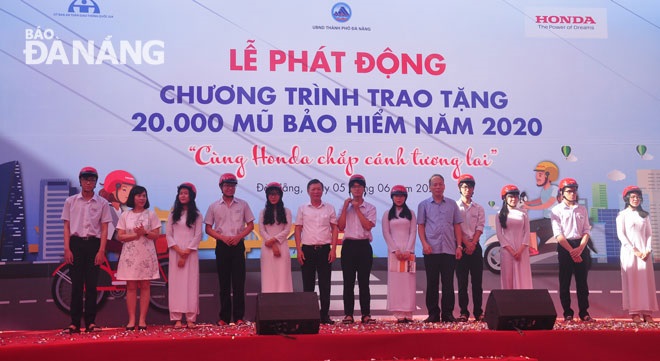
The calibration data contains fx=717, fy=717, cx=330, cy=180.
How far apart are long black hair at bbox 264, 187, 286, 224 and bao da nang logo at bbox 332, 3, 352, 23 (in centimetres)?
161

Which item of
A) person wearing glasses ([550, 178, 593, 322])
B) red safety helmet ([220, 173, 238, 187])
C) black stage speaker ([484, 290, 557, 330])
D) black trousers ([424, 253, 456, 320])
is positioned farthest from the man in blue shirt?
red safety helmet ([220, 173, 238, 187])

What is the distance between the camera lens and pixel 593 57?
20.7 ft

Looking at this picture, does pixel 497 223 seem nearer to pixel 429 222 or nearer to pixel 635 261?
pixel 429 222

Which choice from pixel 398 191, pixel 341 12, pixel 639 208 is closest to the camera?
pixel 398 191

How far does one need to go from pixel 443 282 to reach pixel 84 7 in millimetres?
3597

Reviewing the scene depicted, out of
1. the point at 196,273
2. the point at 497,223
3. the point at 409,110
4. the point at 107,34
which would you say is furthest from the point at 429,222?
the point at 107,34

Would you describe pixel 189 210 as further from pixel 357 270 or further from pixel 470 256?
pixel 470 256

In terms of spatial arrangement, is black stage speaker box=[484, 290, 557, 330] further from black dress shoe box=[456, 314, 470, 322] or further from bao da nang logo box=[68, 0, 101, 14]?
bao da nang logo box=[68, 0, 101, 14]

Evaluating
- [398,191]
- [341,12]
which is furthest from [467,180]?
[341,12]

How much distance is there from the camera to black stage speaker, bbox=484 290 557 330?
3.99 metres

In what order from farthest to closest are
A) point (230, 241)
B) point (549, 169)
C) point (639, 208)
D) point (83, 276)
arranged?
point (549, 169)
point (639, 208)
point (230, 241)
point (83, 276)

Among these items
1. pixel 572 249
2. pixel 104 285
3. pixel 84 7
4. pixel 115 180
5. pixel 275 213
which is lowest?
pixel 104 285

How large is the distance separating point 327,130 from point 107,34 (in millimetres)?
1946

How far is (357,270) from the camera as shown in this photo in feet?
18.0
